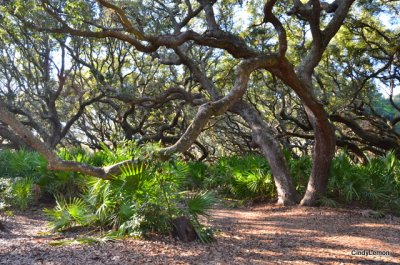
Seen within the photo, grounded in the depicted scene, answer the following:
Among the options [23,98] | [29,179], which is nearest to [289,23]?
[29,179]

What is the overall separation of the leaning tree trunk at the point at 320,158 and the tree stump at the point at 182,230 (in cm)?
451

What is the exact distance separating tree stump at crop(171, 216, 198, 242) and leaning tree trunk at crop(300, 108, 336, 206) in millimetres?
4515

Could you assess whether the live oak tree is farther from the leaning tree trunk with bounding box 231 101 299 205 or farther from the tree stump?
the tree stump

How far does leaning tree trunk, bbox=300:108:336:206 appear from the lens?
9.26m

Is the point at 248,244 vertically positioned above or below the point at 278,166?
below

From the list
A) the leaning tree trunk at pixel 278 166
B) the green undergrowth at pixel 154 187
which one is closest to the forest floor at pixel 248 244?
the green undergrowth at pixel 154 187

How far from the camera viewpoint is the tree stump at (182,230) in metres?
5.75

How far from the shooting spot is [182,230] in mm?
5758

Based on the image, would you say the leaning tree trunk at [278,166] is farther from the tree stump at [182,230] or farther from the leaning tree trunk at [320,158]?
the tree stump at [182,230]

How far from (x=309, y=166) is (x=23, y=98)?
697 inches

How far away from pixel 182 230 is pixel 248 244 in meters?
1.06

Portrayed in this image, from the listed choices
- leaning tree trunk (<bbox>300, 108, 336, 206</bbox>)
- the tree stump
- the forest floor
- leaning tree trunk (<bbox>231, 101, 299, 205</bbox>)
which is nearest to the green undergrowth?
the tree stump

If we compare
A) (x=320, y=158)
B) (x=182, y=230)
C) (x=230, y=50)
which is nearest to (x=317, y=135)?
(x=320, y=158)

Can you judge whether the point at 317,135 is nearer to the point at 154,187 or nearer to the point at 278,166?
the point at 278,166
